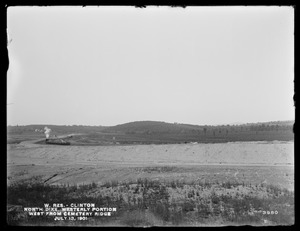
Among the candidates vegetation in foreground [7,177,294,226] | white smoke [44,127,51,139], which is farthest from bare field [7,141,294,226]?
white smoke [44,127,51,139]

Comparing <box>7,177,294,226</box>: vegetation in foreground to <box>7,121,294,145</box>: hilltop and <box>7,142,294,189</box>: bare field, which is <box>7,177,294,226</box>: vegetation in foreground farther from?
<box>7,121,294,145</box>: hilltop

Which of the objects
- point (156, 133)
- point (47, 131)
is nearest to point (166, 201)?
point (156, 133)
